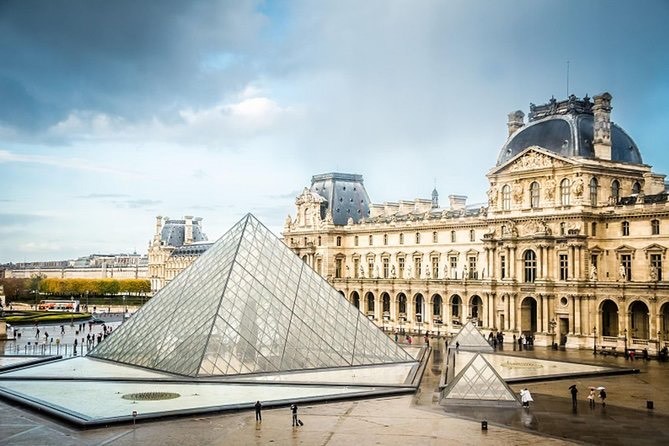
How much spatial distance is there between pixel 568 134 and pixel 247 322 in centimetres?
2628

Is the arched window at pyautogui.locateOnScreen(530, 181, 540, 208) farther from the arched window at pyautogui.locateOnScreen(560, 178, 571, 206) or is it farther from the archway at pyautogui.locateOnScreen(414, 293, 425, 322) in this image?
the archway at pyautogui.locateOnScreen(414, 293, 425, 322)

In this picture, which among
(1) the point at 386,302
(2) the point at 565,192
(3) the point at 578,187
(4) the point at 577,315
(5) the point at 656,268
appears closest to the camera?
(5) the point at 656,268

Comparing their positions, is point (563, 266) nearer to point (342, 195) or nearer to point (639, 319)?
point (639, 319)

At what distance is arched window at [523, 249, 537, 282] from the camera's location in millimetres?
51406

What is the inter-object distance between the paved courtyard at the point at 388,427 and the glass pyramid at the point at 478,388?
0.82 m

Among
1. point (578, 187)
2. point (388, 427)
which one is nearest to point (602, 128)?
point (578, 187)

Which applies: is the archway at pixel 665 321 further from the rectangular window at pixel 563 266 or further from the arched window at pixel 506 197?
the arched window at pixel 506 197

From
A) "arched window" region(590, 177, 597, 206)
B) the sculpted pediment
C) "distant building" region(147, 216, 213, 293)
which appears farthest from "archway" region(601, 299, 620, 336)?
"distant building" region(147, 216, 213, 293)

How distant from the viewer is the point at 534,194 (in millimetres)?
51719

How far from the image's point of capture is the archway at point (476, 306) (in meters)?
58.3

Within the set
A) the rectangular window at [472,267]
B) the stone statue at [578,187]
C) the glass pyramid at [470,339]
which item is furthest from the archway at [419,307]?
the stone statue at [578,187]

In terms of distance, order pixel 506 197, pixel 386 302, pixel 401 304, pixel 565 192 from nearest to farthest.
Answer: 1. pixel 565 192
2. pixel 506 197
3. pixel 401 304
4. pixel 386 302

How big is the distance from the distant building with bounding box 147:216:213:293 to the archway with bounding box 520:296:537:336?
78142 millimetres

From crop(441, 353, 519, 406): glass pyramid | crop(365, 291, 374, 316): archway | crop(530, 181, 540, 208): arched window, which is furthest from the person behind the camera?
crop(365, 291, 374, 316): archway
